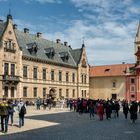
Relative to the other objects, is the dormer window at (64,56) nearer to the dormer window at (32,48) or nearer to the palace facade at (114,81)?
the dormer window at (32,48)

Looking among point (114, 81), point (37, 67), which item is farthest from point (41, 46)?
point (114, 81)

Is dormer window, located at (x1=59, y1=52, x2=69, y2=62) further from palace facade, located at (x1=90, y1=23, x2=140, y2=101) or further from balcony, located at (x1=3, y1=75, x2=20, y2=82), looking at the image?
balcony, located at (x1=3, y1=75, x2=20, y2=82)

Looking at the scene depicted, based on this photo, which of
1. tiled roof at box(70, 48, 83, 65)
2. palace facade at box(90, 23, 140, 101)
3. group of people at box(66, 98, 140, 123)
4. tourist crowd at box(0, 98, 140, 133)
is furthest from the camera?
palace facade at box(90, 23, 140, 101)

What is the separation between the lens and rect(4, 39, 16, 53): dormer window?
170 feet

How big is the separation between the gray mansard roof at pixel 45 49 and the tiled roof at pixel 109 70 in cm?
1091

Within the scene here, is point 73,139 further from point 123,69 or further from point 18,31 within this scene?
point 123,69

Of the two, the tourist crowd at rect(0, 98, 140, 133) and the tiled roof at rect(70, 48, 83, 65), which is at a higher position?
the tiled roof at rect(70, 48, 83, 65)

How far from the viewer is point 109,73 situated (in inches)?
3174

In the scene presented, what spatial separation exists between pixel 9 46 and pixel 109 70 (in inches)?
1397

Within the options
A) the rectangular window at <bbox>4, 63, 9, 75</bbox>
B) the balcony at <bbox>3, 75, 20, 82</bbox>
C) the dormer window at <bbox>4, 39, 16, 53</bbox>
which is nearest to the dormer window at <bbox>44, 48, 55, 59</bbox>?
the dormer window at <bbox>4, 39, 16, 53</bbox>

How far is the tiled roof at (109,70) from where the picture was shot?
79.4 metres

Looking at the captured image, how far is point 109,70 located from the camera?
8156cm

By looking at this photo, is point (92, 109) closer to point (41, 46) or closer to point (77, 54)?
point (41, 46)

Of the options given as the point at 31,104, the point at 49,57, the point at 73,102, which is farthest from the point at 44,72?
the point at 73,102
